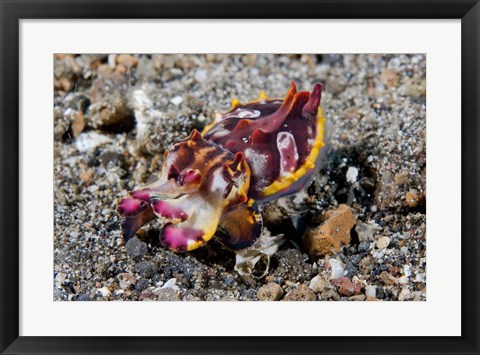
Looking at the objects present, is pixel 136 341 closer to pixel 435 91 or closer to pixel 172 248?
pixel 172 248

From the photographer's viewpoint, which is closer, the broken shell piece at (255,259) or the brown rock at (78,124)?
the broken shell piece at (255,259)

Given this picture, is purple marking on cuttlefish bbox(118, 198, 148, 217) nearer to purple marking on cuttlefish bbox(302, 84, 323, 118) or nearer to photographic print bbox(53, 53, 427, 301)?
photographic print bbox(53, 53, 427, 301)

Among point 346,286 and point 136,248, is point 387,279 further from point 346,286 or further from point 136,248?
point 136,248

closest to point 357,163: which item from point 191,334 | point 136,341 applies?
point 191,334

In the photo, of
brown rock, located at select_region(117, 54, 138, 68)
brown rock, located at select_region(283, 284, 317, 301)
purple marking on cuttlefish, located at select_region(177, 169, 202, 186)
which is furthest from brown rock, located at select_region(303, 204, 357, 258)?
brown rock, located at select_region(117, 54, 138, 68)

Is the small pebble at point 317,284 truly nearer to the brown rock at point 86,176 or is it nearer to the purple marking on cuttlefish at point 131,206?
the purple marking on cuttlefish at point 131,206

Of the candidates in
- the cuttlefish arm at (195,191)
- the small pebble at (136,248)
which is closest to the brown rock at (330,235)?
the cuttlefish arm at (195,191)
